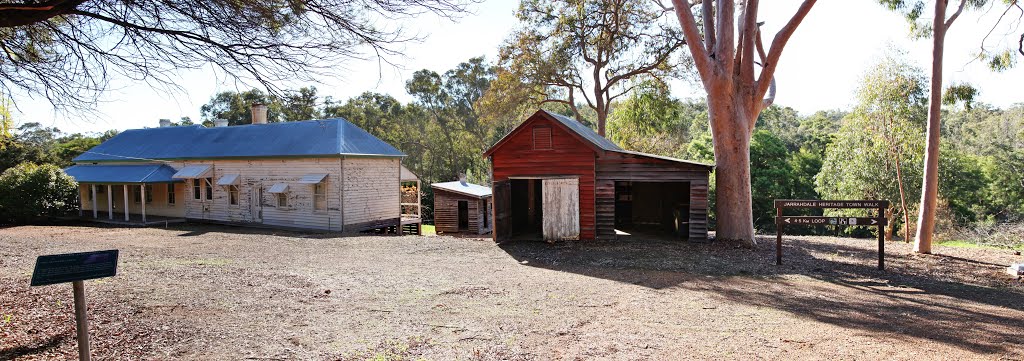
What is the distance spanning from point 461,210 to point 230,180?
9.40m

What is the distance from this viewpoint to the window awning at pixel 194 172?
2334cm

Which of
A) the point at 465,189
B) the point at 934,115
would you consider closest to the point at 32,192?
the point at 465,189

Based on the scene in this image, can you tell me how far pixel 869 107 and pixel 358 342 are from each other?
77.8 ft

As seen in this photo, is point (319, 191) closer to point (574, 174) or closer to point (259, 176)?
point (259, 176)

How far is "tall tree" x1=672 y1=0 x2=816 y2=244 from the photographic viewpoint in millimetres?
14539

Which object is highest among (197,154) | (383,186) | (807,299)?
(197,154)

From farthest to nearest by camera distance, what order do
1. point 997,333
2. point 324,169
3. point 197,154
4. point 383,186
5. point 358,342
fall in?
point 197,154 < point 383,186 < point 324,169 < point 997,333 < point 358,342

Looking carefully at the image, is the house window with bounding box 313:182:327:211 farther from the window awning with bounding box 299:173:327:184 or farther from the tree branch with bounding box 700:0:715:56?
the tree branch with bounding box 700:0:715:56

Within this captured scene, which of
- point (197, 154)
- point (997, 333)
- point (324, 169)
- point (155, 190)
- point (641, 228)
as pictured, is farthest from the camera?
point (155, 190)

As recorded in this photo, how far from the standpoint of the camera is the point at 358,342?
6.23m

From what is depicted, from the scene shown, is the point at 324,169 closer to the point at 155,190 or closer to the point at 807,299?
the point at 155,190

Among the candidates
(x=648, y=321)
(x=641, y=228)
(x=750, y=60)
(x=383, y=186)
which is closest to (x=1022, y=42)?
(x=750, y=60)

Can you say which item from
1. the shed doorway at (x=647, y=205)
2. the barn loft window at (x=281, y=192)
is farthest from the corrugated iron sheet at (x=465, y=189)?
the barn loft window at (x=281, y=192)

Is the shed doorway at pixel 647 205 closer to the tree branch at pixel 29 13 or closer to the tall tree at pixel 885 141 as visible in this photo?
the tall tree at pixel 885 141
